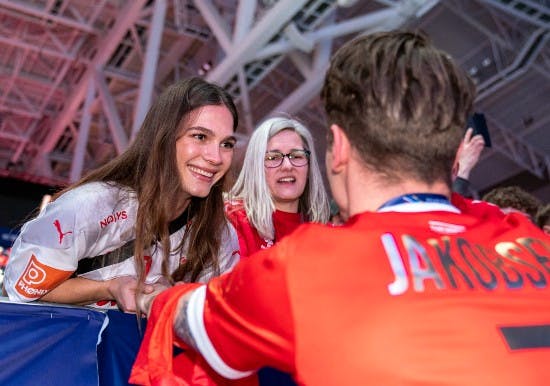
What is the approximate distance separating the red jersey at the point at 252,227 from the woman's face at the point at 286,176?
0.26 feet

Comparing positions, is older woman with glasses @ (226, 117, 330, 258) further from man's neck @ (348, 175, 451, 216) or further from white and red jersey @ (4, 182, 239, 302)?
man's neck @ (348, 175, 451, 216)

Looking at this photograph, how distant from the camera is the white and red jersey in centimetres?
233

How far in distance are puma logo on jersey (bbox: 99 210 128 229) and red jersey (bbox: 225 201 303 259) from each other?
1071 mm

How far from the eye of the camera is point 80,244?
95.2 inches

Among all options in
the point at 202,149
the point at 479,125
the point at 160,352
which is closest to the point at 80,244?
the point at 202,149

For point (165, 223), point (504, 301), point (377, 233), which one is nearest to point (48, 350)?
point (165, 223)

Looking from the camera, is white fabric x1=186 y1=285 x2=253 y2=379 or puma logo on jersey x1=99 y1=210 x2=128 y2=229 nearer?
white fabric x1=186 y1=285 x2=253 y2=379

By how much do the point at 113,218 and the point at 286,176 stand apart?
1.48 metres

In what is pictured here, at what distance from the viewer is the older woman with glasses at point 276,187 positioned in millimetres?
3680

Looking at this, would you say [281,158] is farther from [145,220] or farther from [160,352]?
[160,352]

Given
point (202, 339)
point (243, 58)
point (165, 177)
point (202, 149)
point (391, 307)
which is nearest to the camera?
point (391, 307)

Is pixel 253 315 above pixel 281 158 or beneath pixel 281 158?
beneath

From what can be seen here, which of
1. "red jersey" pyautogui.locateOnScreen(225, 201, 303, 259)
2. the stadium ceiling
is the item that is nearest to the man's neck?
"red jersey" pyautogui.locateOnScreen(225, 201, 303, 259)

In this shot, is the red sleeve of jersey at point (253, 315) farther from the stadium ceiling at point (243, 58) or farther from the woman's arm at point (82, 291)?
the stadium ceiling at point (243, 58)
